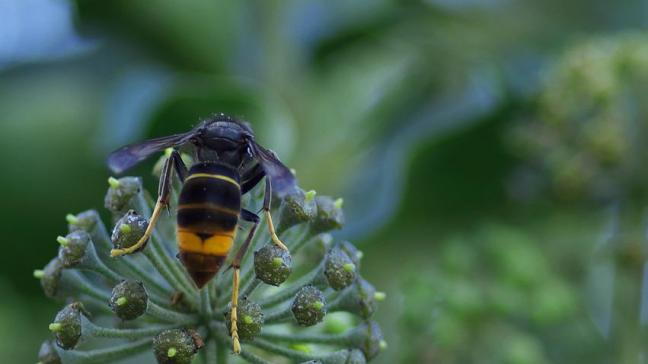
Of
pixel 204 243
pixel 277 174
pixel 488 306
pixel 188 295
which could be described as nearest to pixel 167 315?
pixel 188 295

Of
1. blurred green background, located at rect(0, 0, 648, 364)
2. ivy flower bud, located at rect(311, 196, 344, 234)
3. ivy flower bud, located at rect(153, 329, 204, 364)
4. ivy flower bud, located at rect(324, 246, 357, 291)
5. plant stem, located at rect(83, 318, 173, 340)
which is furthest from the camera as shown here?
blurred green background, located at rect(0, 0, 648, 364)

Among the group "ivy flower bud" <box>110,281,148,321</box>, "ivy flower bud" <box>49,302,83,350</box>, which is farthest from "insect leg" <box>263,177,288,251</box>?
"ivy flower bud" <box>49,302,83,350</box>

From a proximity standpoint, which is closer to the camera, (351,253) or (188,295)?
(188,295)

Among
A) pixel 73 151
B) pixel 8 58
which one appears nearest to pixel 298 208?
pixel 73 151

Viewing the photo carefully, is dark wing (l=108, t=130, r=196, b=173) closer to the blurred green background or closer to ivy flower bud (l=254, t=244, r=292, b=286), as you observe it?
ivy flower bud (l=254, t=244, r=292, b=286)

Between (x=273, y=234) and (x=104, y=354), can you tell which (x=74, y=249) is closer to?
(x=104, y=354)

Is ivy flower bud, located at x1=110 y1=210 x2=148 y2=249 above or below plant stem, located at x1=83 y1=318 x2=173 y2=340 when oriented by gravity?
above

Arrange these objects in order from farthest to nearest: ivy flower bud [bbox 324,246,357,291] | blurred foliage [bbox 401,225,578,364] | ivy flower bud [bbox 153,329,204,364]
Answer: blurred foliage [bbox 401,225,578,364] → ivy flower bud [bbox 324,246,357,291] → ivy flower bud [bbox 153,329,204,364]

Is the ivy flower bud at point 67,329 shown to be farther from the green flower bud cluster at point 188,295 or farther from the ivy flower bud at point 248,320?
the ivy flower bud at point 248,320
